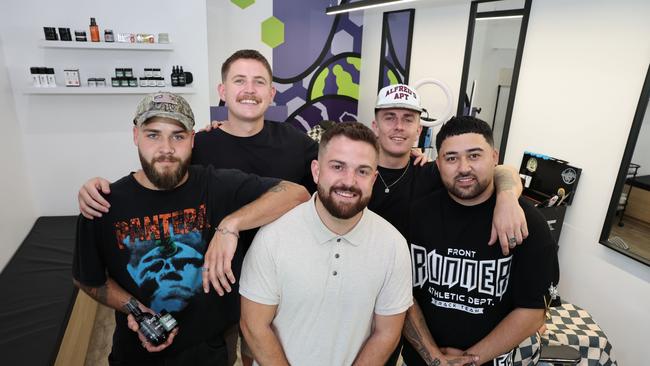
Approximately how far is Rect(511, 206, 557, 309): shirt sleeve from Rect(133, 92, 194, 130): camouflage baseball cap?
1468 mm

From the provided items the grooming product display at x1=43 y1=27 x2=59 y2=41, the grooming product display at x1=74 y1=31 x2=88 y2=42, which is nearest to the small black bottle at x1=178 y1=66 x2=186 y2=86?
the grooming product display at x1=74 y1=31 x2=88 y2=42

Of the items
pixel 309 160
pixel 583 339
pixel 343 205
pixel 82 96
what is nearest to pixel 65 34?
pixel 82 96

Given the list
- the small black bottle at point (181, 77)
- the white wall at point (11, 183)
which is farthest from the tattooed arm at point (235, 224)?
the small black bottle at point (181, 77)

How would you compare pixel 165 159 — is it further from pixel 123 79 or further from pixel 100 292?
pixel 123 79

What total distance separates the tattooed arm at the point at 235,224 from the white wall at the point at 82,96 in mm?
3098

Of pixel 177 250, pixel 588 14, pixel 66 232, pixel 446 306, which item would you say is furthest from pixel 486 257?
pixel 66 232

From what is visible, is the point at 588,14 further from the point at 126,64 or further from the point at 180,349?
the point at 126,64

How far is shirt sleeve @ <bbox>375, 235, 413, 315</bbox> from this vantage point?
4.90 feet

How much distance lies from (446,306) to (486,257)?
0.27m

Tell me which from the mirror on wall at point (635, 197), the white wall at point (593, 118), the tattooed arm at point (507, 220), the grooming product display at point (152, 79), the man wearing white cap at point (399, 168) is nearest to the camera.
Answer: the tattooed arm at point (507, 220)

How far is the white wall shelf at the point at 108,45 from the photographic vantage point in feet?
11.9

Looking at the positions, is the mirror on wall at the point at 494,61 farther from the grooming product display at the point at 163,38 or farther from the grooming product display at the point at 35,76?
the grooming product display at the point at 35,76

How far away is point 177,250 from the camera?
5.24ft

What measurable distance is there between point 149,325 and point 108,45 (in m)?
3.25
